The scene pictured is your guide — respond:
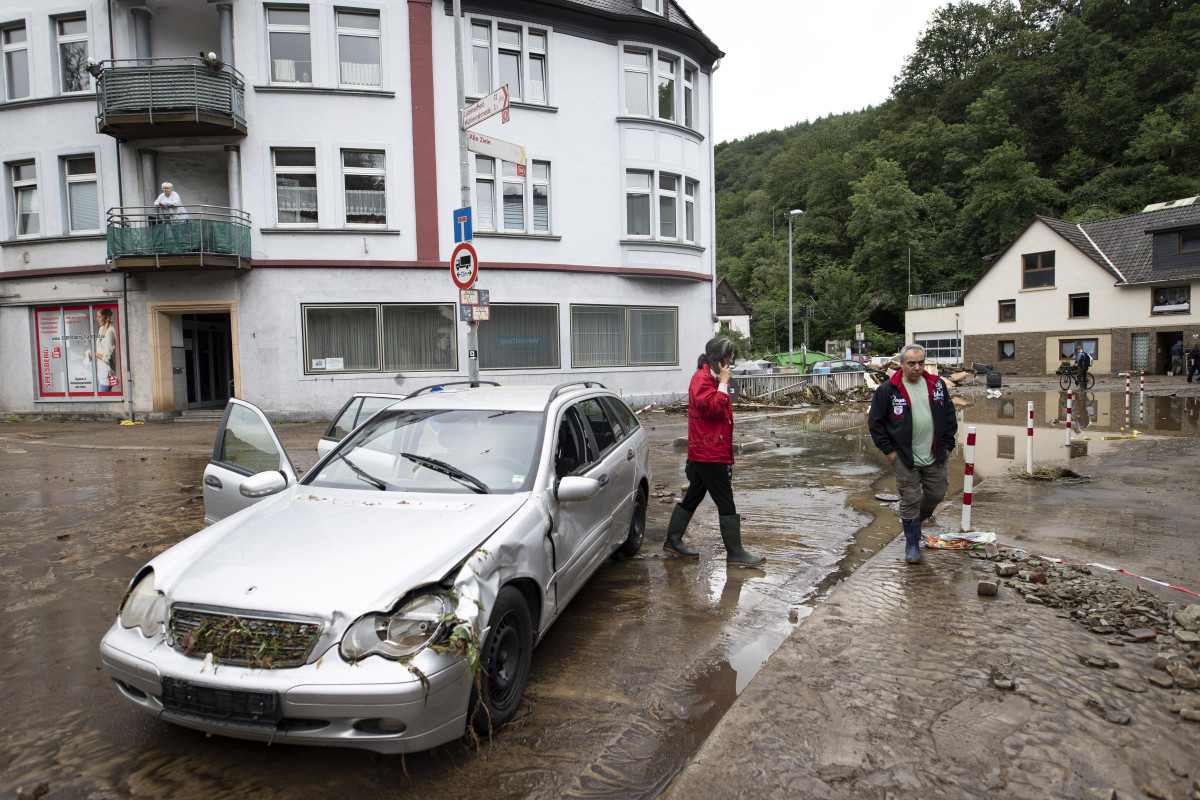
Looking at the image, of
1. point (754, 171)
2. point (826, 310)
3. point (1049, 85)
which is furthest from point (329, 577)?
point (754, 171)

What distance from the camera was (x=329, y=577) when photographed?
292 cm

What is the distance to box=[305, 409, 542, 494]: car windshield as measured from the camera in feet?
13.0

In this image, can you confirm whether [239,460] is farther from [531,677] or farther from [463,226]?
[463,226]

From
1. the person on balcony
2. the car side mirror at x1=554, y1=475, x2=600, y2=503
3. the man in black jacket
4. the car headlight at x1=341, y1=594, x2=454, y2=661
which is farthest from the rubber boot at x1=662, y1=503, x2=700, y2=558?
the person on balcony

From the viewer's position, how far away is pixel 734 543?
19.1 ft

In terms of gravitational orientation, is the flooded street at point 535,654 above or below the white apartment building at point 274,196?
below

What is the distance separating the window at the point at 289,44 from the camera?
57.5 ft

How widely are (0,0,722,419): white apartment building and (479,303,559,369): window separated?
0.21 ft

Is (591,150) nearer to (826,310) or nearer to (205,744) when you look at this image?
(205,744)

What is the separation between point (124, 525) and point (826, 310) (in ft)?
196

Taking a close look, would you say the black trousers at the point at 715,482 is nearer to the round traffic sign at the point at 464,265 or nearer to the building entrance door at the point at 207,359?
the round traffic sign at the point at 464,265

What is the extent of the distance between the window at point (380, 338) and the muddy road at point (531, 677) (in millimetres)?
9480

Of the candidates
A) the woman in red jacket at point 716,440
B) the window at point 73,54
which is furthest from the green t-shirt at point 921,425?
the window at point 73,54

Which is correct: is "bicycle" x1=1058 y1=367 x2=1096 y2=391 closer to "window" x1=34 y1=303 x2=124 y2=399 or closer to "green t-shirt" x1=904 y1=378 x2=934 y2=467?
"green t-shirt" x1=904 y1=378 x2=934 y2=467
